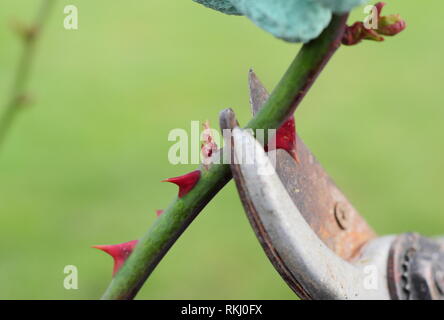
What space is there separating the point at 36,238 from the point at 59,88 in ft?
2.78

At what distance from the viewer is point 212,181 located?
689mm

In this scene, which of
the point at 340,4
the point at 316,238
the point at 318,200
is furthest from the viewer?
the point at 318,200

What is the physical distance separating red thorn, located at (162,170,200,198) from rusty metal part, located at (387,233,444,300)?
1.15 feet

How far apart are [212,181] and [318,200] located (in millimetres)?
237

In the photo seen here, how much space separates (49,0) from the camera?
36.2 inches

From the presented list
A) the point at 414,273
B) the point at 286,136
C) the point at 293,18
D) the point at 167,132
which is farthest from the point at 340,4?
the point at 167,132

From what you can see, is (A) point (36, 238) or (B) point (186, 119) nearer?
(A) point (36, 238)

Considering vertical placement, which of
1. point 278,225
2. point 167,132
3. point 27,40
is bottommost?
point 278,225

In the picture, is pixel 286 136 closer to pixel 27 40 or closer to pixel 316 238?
pixel 316 238

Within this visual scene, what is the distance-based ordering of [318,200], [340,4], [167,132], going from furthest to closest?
[167,132] → [318,200] → [340,4]

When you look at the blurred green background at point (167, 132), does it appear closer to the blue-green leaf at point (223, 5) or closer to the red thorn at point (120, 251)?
the red thorn at point (120, 251)

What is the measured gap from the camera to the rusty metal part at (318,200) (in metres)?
0.80
